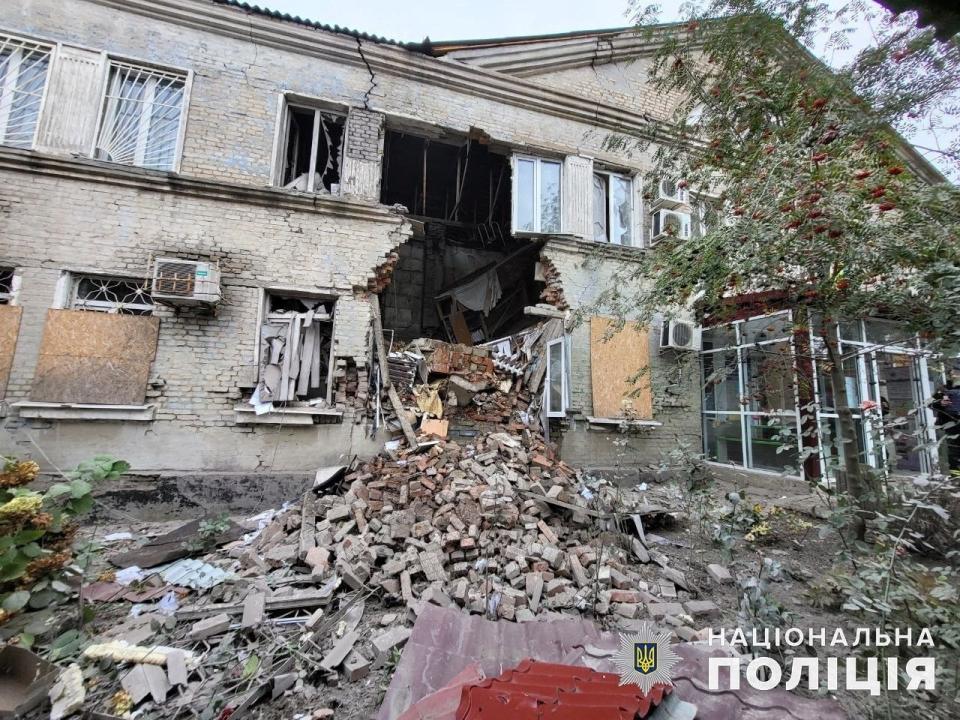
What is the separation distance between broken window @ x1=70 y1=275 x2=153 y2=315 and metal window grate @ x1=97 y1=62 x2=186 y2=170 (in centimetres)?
179

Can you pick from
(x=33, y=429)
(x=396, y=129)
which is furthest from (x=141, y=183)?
(x=396, y=129)

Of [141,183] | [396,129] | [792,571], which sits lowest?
[792,571]

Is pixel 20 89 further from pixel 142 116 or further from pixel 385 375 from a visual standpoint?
pixel 385 375

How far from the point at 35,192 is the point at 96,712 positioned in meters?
6.45

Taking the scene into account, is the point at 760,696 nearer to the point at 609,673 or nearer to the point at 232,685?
the point at 609,673

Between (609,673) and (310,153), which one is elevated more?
(310,153)

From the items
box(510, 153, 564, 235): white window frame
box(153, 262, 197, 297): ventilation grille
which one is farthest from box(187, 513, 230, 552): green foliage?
box(510, 153, 564, 235): white window frame

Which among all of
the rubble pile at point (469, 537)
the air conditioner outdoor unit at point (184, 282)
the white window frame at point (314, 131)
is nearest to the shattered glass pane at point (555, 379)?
the rubble pile at point (469, 537)

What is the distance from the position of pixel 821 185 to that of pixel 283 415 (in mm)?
6749

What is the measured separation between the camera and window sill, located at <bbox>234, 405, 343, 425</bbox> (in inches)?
219

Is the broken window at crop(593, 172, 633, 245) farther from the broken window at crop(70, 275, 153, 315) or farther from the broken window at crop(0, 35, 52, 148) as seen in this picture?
the broken window at crop(0, 35, 52, 148)

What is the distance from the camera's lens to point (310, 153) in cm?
675

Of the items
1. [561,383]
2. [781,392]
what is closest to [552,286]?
[561,383]

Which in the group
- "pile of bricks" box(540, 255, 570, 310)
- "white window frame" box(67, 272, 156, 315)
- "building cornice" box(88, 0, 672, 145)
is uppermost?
"building cornice" box(88, 0, 672, 145)
